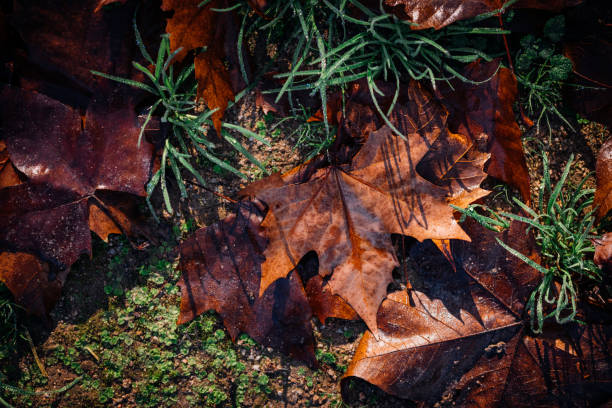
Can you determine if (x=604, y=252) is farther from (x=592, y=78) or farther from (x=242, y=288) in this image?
(x=242, y=288)

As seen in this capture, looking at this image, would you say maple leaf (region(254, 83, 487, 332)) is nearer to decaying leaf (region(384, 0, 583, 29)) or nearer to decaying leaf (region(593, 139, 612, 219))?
decaying leaf (region(384, 0, 583, 29))

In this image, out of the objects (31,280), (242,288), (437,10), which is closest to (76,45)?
(31,280)

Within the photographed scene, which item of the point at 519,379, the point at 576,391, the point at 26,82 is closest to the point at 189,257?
the point at 26,82

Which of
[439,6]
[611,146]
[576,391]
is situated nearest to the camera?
[439,6]

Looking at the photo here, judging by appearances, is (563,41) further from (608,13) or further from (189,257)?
(189,257)

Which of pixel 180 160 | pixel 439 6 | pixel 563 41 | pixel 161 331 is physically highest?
pixel 439 6

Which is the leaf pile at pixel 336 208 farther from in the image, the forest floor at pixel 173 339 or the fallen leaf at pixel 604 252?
the forest floor at pixel 173 339
